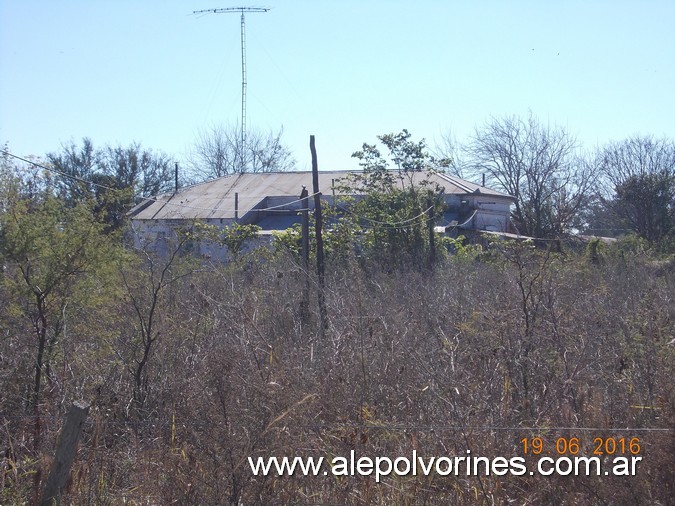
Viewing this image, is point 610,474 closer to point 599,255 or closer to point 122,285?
point 122,285

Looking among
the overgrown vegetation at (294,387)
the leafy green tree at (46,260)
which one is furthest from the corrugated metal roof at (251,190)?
the leafy green tree at (46,260)

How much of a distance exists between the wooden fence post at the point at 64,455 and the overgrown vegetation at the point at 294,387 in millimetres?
332

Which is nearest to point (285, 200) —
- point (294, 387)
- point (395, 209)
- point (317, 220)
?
point (395, 209)

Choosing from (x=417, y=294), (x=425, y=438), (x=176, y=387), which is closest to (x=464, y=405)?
(x=425, y=438)

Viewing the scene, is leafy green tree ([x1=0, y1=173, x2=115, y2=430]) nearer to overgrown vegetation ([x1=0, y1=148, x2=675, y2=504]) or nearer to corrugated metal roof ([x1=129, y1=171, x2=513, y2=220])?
overgrown vegetation ([x1=0, y1=148, x2=675, y2=504])

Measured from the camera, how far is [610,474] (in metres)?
5.16

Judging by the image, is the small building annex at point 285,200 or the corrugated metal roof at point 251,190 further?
the corrugated metal roof at point 251,190

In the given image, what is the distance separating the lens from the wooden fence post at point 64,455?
4.98 meters

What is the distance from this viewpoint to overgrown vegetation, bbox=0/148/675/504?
17.6 ft

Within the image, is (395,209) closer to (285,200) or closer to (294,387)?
(285,200)

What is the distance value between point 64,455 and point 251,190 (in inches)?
1082

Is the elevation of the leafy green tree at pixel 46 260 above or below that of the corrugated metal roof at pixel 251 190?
below
